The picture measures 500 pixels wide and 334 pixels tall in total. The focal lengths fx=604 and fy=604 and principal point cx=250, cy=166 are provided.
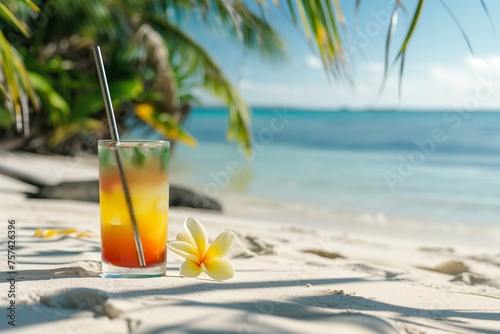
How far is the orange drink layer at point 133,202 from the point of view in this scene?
1.61 metres

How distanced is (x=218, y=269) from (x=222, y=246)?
0.07 m

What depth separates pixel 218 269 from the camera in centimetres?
165

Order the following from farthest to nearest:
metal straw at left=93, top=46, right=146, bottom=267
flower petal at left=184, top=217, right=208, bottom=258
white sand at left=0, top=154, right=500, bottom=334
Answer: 1. flower petal at left=184, top=217, right=208, bottom=258
2. metal straw at left=93, top=46, right=146, bottom=267
3. white sand at left=0, top=154, right=500, bottom=334

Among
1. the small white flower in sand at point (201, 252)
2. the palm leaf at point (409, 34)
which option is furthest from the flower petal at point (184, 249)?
the palm leaf at point (409, 34)

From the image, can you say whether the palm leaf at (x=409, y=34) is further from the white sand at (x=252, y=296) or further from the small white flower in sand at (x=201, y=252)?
the small white flower in sand at (x=201, y=252)

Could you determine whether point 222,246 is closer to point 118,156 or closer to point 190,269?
point 190,269

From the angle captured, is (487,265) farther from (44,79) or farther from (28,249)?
(44,79)

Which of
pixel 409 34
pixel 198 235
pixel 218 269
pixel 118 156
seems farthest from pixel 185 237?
pixel 409 34

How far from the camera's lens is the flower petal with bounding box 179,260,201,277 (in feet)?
5.37

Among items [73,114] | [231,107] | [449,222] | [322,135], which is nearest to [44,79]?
[73,114]

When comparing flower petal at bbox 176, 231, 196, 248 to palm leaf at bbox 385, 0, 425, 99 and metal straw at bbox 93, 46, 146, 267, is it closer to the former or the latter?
metal straw at bbox 93, 46, 146, 267

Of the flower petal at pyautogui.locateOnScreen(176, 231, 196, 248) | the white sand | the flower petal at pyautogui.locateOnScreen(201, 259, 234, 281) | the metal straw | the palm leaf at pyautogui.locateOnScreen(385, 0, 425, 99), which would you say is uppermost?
the palm leaf at pyautogui.locateOnScreen(385, 0, 425, 99)

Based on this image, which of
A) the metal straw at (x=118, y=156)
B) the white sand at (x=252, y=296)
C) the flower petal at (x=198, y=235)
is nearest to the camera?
the white sand at (x=252, y=296)

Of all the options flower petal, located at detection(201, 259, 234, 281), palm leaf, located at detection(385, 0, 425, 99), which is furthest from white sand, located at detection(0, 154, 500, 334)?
palm leaf, located at detection(385, 0, 425, 99)
